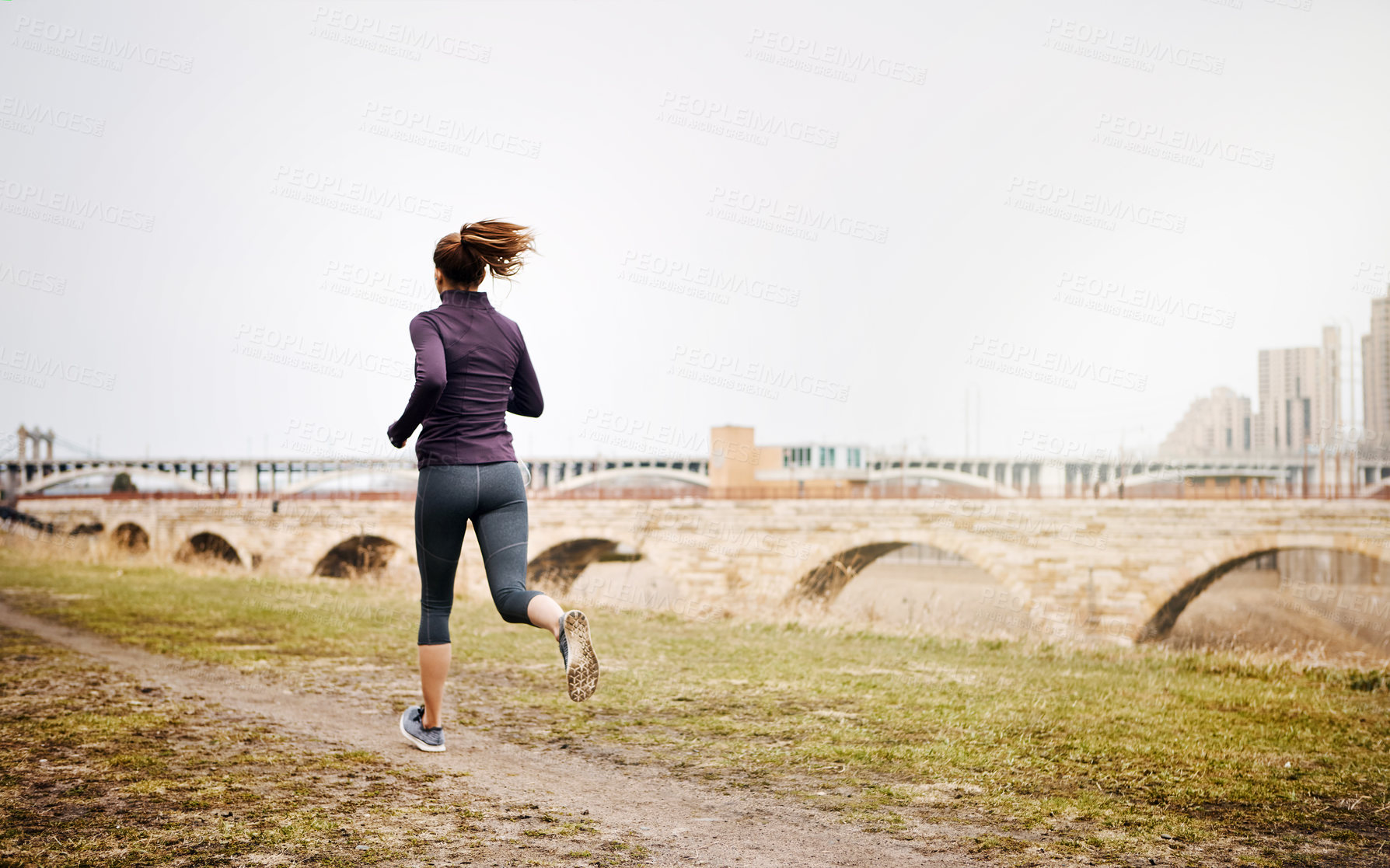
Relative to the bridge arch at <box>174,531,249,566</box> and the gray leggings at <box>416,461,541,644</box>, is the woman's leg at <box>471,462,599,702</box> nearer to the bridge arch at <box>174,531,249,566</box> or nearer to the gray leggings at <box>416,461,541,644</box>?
the gray leggings at <box>416,461,541,644</box>

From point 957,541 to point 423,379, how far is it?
1996 centimetres

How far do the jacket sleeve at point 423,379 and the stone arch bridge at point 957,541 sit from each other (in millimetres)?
10988

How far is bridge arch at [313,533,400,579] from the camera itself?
32094mm

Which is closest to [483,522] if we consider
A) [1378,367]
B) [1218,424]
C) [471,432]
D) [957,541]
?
[471,432]

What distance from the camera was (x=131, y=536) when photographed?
39969 mm

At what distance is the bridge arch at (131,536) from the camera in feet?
126

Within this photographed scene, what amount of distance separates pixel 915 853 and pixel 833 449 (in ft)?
178

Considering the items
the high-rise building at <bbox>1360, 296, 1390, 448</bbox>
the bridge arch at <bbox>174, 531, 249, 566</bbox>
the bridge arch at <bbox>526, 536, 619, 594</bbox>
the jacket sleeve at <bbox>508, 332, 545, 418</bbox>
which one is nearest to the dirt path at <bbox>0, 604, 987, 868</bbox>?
the jacket sleeve at <bbox>508, 332, 545, 418</bbox>

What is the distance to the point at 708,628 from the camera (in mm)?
9734

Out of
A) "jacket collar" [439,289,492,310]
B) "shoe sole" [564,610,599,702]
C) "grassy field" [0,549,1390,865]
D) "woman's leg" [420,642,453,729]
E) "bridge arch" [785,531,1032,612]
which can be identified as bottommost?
"bridge arch" [785,531,1032,612]

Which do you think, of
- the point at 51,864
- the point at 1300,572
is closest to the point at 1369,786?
the point at 51,864

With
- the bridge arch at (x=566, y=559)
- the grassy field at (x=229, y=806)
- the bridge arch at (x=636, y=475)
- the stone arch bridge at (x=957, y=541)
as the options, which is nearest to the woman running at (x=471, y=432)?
the grassy field at (x=229, y=806)

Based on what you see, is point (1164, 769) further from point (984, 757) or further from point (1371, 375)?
point (1371, 375)

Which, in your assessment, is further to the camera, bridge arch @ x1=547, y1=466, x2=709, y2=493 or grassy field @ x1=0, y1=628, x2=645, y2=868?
bridge arch @ x1=547, y1=466, x2=709, y2=493
